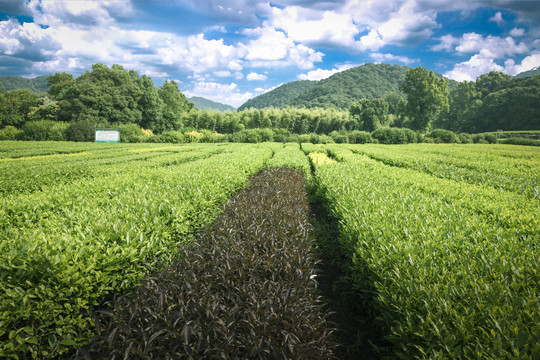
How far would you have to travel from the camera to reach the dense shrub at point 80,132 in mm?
30109

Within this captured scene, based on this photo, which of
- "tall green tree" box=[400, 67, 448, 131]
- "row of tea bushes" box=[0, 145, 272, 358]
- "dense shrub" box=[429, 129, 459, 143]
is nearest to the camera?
"row of tea bushes" box=[0, 145, 272, 358]

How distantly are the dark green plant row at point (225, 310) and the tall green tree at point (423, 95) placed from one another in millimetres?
55013

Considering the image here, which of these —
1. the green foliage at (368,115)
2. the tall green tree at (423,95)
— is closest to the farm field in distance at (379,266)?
the tall green tree at (423,95)

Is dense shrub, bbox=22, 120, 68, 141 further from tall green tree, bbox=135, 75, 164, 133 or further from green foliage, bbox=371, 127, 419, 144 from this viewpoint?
green foliage, bbox=371, 127, 419, 144

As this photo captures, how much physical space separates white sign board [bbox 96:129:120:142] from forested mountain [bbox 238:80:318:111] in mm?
86224

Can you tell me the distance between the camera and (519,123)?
159ft

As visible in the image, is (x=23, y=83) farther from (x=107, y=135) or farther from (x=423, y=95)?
(x=423, y=95)

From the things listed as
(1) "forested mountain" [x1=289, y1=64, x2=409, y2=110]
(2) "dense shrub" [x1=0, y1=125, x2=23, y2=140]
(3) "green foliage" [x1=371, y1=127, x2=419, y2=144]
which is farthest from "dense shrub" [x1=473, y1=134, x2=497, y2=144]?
(2) "dense shrub" [x1=0, y1=125, x2=23, y2=140]

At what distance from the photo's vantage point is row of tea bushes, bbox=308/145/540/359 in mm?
1509

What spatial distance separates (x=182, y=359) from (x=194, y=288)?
0.56m

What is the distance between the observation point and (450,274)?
207cm

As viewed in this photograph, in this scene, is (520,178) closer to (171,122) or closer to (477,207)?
(477,207)

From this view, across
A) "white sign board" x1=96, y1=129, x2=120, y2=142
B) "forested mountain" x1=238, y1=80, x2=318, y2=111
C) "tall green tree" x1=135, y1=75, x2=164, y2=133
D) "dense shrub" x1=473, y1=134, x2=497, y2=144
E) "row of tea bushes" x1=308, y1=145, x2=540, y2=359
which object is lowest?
"row of tea bushes" x1=308, y1=145, x2=540, y2=359

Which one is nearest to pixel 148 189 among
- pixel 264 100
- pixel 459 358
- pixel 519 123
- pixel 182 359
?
pixel 182 359
